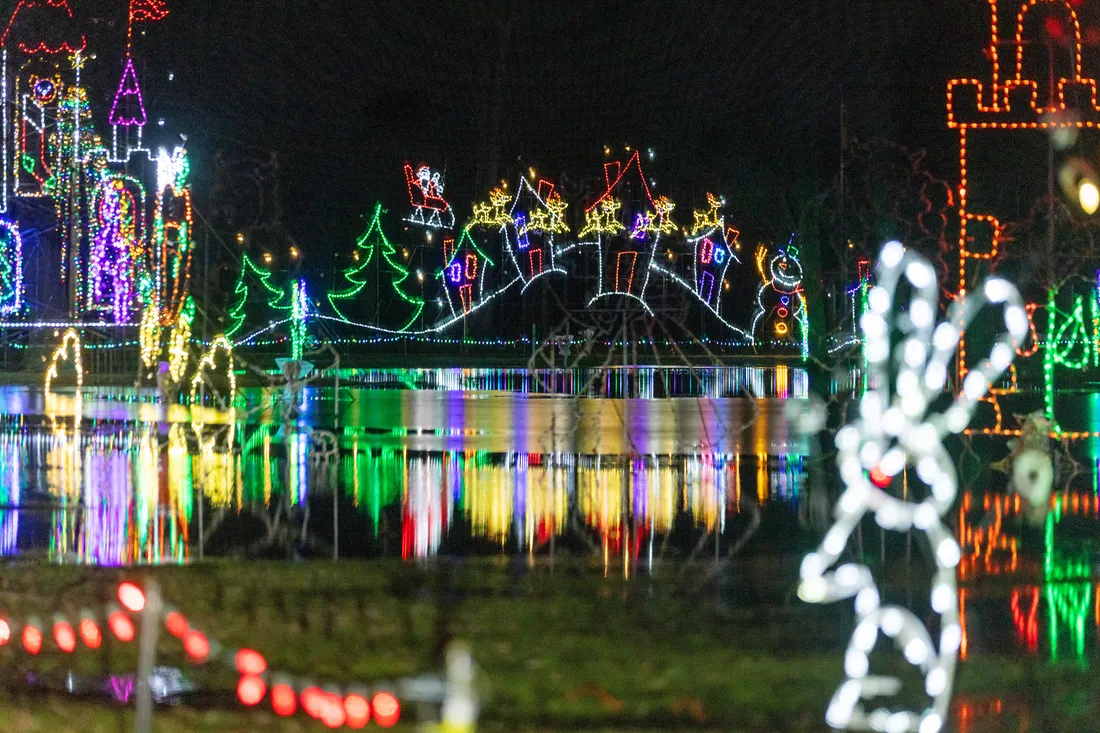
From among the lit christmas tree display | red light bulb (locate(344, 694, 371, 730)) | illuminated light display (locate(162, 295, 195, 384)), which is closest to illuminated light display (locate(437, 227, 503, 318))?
the lit christmas tree display

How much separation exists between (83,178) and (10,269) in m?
4.35

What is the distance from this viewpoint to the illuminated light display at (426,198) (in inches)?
2314

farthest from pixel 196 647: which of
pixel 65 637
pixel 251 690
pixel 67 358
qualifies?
pixel 67 358

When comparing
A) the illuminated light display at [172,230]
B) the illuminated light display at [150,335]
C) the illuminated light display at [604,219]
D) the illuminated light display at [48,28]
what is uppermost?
the illuminated light display at [48,28]

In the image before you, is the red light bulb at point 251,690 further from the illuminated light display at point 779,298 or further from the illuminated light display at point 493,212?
the illuminated light display at point 779,298

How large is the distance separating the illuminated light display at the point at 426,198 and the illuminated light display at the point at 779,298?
524 inches

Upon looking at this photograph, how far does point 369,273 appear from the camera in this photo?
199 ft

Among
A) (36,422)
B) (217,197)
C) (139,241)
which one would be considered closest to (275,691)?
(36,422)

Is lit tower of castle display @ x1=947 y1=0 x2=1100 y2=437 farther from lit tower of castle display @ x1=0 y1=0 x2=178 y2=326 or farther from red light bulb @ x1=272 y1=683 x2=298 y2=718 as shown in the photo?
lit tower of castle display @ x1=0 y1=0 x2=178 y2=326

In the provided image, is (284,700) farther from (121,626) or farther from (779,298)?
(779,298)

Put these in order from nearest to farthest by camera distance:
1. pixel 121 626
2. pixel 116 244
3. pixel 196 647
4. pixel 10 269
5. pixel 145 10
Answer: pixel 196 647 → pixel 121 626 → pixel 145 10 → pixel 116 244 → pixel 10 269

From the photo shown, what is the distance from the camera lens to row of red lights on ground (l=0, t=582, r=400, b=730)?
21.8ft

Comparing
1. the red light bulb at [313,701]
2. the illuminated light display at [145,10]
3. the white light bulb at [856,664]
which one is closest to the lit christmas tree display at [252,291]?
the illuminated light display at [145,10]

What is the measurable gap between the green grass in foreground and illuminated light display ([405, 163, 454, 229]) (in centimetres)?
4890
